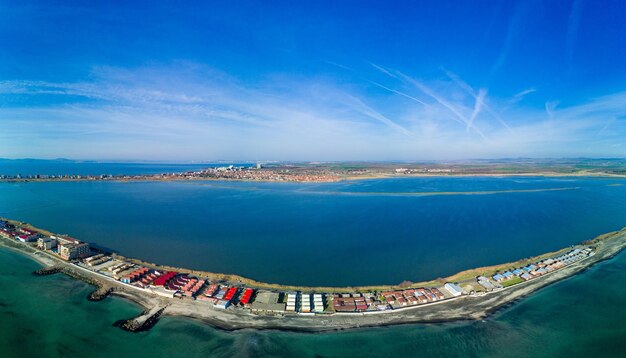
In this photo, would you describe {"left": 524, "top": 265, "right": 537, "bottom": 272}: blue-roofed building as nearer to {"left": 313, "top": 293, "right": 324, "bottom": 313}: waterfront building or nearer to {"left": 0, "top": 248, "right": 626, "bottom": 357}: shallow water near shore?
{"left": 0, "top": 248, "right": 626, "bottom": 357}: shallow water near shore

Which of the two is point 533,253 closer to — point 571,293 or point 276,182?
point 571,293

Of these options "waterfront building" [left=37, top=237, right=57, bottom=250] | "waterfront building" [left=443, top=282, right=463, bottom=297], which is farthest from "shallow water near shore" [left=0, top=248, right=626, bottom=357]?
"waterfront building" [left=37, top=237, right=57, bottom=250]

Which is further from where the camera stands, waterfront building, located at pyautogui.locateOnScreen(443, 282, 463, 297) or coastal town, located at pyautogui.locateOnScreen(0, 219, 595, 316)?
waterfront building, located at pyautogui.locateOnScreen(443, 282, 463, 297)

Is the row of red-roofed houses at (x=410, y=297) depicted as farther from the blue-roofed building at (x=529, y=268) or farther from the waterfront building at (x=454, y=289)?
the blue-roofed building at (x=529, y=268)

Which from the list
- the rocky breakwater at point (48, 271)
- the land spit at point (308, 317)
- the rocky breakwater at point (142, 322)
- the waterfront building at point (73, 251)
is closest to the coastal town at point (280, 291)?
the waterfront building at point (73, 251)

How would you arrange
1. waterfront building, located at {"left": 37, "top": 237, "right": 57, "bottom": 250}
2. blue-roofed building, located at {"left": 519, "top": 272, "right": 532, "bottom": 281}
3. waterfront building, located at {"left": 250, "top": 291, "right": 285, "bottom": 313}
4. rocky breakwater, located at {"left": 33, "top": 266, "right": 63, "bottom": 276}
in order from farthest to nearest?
Result: 1. waterfront building, located at {"left": 37, "top": 237, "right": 57, "bottom": 250}
2. rocky breakwater, located at {"left": 33, "top": 266, "right": 63, "bottom": 276}
3. blue-roofed building, located at {"left": 519, "top": 272, "right": 532, "bottom": 281}
4. waterfront building, located at {"left": 250, "top": 291, "right": 285, "bottom": 313}

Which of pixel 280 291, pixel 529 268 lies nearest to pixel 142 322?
pixel 280 291
